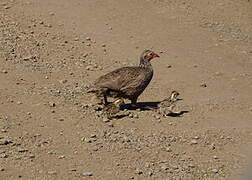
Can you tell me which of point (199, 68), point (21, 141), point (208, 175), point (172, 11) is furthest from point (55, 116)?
point (172, 11)

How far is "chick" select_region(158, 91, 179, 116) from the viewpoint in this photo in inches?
484

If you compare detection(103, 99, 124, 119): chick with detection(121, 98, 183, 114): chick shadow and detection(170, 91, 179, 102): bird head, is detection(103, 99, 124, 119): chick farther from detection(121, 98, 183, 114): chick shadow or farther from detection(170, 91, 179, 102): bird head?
detection(170, 91, 179, 102): bird head

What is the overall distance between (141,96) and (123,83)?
143 cm

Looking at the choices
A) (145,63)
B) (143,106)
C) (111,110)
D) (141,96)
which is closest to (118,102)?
(111,110)

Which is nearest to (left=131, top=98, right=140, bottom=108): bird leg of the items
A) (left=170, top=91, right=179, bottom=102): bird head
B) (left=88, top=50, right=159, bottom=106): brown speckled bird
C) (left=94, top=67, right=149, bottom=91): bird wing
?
(left=88, top=50, right=159, bottom=106): brown speckled bird

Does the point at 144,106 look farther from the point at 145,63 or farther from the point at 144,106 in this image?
the point at 145,63

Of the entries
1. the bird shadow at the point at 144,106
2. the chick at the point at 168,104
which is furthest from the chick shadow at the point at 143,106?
the chick at the point at 168,104

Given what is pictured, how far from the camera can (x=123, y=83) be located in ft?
39.9

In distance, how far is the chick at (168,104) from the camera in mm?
12289

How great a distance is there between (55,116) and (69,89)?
1.45 m

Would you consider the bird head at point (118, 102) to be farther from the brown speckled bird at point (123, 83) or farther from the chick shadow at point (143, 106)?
the chick shadow at point (143, 106)

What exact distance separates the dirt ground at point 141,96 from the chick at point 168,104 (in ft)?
0.63

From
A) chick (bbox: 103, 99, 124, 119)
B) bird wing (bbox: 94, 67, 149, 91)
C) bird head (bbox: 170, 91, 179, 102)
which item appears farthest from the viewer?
bird head (bbox: 170, 91, 179, 102)

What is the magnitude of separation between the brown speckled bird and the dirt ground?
44 centimetres
